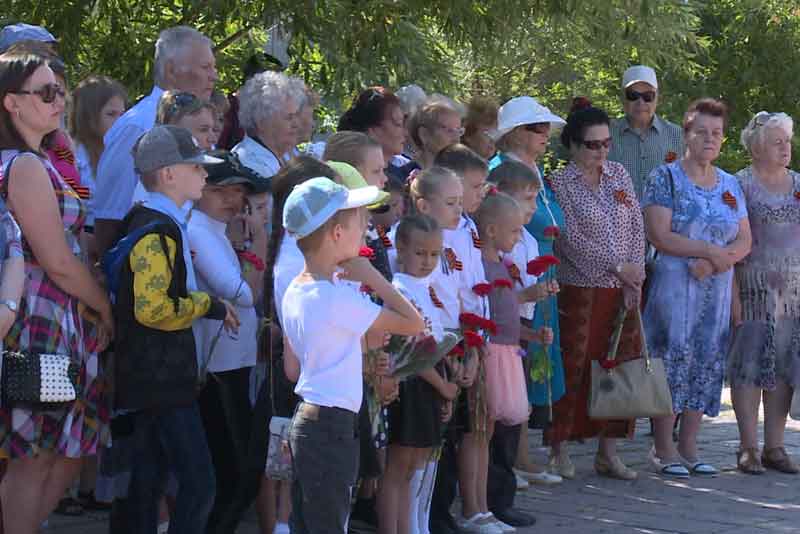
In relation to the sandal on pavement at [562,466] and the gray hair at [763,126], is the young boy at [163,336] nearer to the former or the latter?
the sandal on pavement at [562,466]

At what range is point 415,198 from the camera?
6.61 metres

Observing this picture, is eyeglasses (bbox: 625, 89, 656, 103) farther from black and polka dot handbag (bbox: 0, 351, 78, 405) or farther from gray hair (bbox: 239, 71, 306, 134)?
black and polka dot handbag (bbox: 0, 351, 78, 405)

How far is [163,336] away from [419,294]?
1.23 metres

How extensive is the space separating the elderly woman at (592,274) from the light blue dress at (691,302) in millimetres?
302

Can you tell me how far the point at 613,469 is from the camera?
8.36 m

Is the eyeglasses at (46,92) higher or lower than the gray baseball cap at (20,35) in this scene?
lower

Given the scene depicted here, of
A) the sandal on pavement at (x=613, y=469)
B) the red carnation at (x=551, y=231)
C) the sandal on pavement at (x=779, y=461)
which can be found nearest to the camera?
the red carnation at (x=551, y=231)

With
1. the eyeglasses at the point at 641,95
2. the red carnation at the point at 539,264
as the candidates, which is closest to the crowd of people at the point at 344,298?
the red carnation at the point at 539,264

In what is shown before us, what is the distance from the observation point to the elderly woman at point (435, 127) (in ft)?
25.3

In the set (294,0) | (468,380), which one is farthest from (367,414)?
(294,0)

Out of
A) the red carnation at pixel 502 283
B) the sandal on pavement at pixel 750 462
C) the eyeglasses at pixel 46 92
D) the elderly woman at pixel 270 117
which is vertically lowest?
the sandal on pavement at pixel 750 462

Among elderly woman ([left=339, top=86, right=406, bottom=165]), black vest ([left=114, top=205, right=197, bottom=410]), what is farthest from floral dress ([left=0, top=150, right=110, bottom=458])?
elderly woman ([left=339, top=86, right=406, bottom=165])

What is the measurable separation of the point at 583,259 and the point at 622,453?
5.51ft

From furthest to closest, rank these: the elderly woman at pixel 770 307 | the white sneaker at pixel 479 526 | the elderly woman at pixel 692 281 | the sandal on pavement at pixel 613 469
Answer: the elderly woman at pixel 770 307 → the elderly woman at pixel 692 281 → the sandal on pavement at pixel 613 469 → the white sneaker at pixel 479 526
